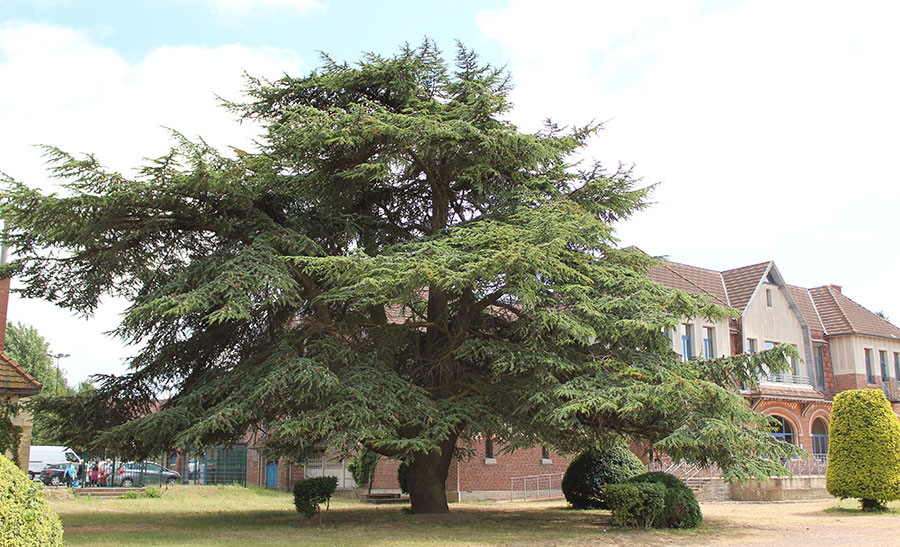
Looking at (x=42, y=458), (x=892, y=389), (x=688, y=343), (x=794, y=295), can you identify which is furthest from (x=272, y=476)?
(x=892, y=389)

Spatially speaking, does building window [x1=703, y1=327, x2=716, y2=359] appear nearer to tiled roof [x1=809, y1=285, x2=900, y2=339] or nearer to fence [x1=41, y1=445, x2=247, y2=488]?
tiled roof [x1=809, y1=285, x2=900, y2=339]

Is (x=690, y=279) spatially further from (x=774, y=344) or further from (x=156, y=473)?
(x=156, y=473)

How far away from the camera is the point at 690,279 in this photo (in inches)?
1490

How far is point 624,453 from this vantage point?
2250 cm

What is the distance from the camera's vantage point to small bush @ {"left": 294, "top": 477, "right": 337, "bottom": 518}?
18.5 meters

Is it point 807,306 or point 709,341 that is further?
point 807,306

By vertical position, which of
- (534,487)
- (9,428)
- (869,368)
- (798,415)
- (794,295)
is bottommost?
(534,487)

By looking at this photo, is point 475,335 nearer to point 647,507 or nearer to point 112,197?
point 647,507

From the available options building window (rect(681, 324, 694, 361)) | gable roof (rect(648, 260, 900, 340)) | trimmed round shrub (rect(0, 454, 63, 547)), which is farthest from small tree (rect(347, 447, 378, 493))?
trimmed round shrub (rect(0, 454, 63, 547))

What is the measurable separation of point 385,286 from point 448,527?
5694 mm

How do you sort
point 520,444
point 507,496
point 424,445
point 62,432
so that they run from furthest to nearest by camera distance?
point 507,496 → point 62,432 → point 520,444 → point 424,445

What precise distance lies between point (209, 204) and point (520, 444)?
8.41 meters

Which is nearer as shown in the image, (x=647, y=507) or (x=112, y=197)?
(x=112, y=197)

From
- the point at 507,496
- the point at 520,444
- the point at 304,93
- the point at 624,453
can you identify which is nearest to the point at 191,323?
the point at 304,93
